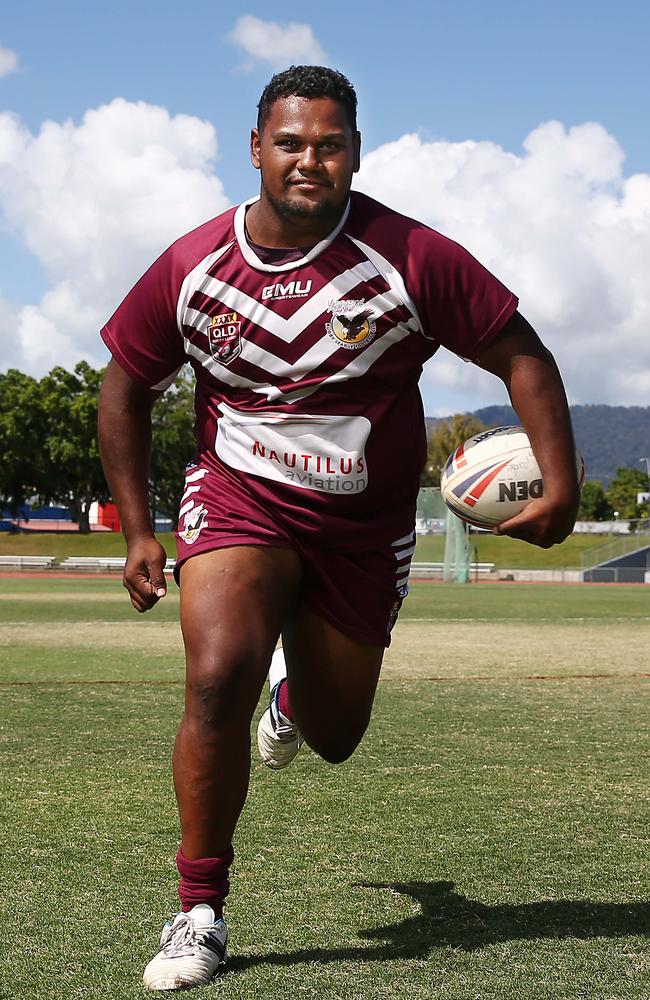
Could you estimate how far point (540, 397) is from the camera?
3639 mm

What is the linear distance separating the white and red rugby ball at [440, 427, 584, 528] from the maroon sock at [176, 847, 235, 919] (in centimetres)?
159

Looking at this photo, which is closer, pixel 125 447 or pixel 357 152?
pixel 357 152

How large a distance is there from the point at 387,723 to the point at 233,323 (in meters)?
5.19

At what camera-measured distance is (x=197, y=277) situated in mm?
3789

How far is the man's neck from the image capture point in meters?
3.77

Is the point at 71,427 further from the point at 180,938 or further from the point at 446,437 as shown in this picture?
the point at 180,938

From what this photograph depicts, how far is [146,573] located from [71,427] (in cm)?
6867

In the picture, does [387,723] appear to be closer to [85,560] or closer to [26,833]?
[26,833]

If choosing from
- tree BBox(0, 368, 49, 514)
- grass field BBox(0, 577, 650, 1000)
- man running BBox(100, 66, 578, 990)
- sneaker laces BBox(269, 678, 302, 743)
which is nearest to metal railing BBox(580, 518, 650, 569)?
tree BBox(0, 368, 49, 514)

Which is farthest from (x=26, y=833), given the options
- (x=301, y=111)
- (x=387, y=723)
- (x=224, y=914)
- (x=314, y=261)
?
(x=387, y=723)

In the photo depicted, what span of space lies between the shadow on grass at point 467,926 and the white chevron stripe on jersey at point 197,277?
1.99 m

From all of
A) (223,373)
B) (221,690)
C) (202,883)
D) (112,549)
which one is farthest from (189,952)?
(112,549)

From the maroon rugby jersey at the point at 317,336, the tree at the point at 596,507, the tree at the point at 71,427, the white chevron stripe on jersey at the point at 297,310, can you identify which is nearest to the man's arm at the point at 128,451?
the maroon rugby jersey at the point at 317,336

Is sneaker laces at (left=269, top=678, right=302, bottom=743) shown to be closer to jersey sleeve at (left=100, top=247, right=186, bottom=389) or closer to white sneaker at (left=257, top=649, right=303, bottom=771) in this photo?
white sneaker at (left=257, top=649, right=303, bottom=771)
